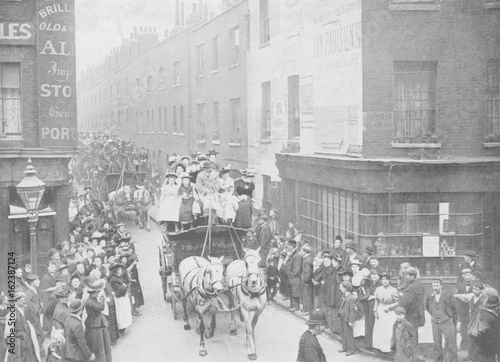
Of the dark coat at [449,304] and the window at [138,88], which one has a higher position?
the window at [138,88]

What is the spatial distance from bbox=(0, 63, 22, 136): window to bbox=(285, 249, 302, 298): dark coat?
8.46 metres

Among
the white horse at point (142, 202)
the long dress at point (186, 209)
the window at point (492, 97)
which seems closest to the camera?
the long dress at point (186, 209)

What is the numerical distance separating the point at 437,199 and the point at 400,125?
222cm

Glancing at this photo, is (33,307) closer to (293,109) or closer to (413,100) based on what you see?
(413,100)

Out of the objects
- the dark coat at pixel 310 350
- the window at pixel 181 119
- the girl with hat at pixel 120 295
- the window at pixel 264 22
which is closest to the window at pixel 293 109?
the window at pixel 264 22

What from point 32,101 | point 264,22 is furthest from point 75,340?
point 264,22

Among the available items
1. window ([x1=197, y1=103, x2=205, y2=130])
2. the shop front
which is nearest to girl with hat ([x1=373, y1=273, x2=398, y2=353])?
the shop front

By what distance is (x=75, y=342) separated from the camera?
34.2 ft

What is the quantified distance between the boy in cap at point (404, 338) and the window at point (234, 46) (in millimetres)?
Result: 19382

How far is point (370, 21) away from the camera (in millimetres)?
16562

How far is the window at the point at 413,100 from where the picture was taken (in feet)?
55.1

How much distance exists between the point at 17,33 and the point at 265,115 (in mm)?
11160

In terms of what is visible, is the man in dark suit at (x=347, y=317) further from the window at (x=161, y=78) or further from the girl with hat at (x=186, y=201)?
the window at (x=161, y=78)

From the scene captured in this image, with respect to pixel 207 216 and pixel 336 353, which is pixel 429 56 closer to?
pixel 207 216
